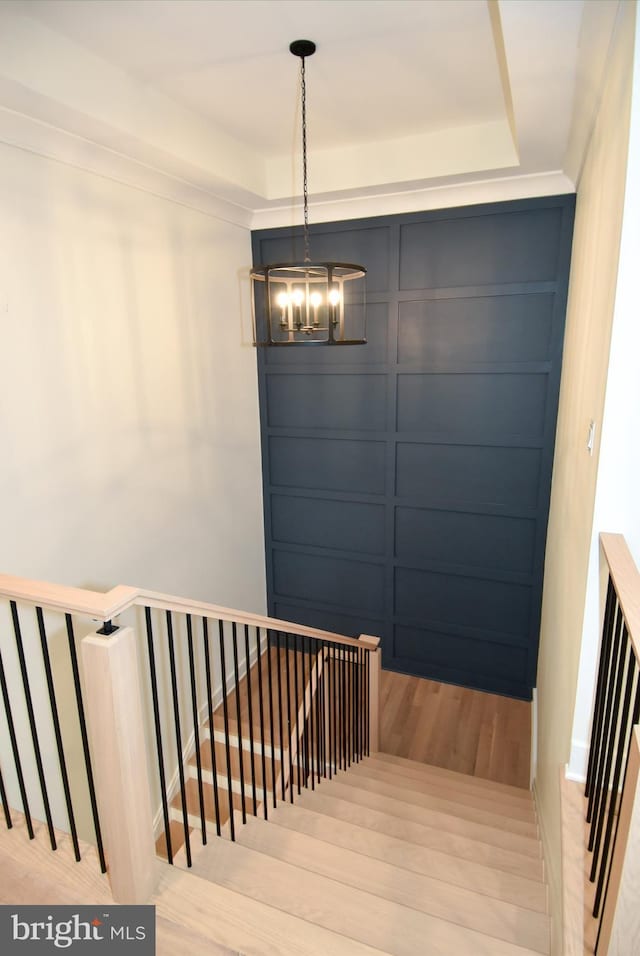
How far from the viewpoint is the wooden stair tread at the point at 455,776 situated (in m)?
3.29

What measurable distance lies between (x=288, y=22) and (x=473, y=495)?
2987 mm

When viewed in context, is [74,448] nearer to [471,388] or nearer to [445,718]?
[471,388]

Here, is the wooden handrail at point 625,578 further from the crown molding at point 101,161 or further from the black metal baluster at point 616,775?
the crown molding at point 101,161

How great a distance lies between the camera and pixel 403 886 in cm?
189

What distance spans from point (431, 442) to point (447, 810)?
7.79 ft

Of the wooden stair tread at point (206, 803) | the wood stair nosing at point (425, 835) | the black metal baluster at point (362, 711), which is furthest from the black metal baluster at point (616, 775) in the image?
the wooden stair tread at point (206, 803)

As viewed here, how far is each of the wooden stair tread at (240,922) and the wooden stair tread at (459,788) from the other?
161cm

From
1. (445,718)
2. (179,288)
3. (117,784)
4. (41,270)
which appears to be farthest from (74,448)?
(445,718)

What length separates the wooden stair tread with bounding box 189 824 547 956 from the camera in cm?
160

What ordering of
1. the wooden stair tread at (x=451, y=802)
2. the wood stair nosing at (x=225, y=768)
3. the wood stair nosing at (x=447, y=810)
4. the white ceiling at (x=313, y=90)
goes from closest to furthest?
1. the white ceiling at (x=313, y=90)
2. the wood stair nosing at (x=447, y=810)
3. the wooden stair tread at (x=451, y=802)
4. the wood stair nosing at (x=225, y=768)

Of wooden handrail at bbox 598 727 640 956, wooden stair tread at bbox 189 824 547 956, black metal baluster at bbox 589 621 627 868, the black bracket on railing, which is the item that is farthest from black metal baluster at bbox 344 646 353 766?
wooden handrail at bbox 598 727 640 956

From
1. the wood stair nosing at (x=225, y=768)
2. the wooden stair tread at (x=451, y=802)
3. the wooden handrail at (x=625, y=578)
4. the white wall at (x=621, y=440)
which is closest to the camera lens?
the wooden handrail at (x=625, y=578)

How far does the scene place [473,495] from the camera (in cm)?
407

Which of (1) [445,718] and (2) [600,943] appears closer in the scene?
(2) [600,943]
